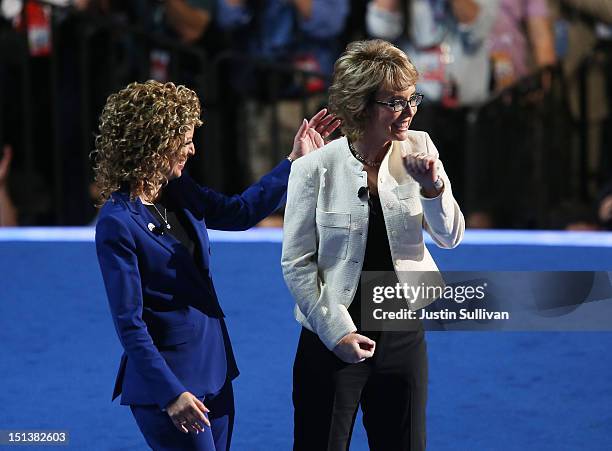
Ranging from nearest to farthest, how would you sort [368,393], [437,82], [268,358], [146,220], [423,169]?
[423,169], [146,220], [368,393], [268,358], [437,82]

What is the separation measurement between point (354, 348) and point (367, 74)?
0.62m

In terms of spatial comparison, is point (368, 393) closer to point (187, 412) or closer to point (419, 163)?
point (187, 412)

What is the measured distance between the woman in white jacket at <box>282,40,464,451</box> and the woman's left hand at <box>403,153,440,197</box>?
6 centimetres

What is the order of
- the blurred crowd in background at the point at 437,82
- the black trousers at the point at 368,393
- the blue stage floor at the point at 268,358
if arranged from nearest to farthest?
the black trousers at the point at 368,393 → the blue stage floor at the point at 268,358 → the blurred crowd in background at the point at 437,82

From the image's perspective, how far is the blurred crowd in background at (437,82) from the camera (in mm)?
5844

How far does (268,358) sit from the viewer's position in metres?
4.43

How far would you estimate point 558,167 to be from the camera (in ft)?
21.0

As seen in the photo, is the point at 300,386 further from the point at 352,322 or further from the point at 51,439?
the point at 51,439

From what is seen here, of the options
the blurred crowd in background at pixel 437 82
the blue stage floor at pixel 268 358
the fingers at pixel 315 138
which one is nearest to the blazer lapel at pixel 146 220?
the fingers at pixel 315 138

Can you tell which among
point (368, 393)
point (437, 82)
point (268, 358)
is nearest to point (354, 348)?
point (368, 393)

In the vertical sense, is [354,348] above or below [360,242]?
below

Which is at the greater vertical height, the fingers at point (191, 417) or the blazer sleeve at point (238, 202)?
the blazer sleeve at point (238, 202)

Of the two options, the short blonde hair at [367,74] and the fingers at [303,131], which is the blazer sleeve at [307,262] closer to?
the short blonde hair at [367,74]

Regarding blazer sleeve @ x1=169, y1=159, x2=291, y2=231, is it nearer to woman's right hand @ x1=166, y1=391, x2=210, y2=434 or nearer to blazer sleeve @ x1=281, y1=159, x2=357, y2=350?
blazer sleeve @ x1=281, y1=159, x2=357, y2=350
